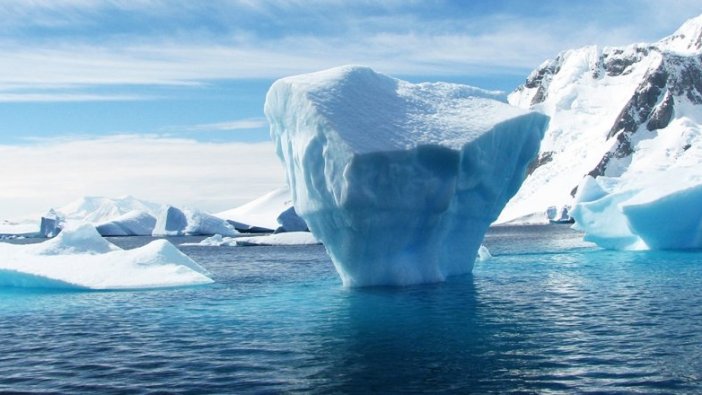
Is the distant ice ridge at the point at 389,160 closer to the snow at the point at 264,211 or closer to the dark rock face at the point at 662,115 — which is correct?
the snow at the point at 264,211

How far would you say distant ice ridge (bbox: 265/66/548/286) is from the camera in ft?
72.3

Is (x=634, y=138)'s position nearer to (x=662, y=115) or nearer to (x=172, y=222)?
(x=662, y=115)

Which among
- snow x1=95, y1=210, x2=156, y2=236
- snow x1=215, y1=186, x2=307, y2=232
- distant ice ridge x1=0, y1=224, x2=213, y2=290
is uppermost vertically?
snow x1=215, y1=186, x2=307, y2=232

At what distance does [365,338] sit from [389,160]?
754 cm

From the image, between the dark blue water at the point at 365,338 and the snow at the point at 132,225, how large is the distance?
79.6 metres

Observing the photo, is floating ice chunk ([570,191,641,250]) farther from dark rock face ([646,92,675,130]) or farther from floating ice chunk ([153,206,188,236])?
dark rock face ([646,92,675,130])

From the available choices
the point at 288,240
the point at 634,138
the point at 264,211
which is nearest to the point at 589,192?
the point at 288,240

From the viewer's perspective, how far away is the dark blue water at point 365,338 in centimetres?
1168

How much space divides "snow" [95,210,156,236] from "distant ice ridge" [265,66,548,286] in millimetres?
82140

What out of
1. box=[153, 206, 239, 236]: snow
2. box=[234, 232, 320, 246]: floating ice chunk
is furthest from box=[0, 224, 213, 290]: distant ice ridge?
box=[153, 206, 239, 236]: snow

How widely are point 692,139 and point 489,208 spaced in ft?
511

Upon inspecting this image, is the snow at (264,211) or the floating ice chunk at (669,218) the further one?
the snow at (264,211)

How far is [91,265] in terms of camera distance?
1115 inches

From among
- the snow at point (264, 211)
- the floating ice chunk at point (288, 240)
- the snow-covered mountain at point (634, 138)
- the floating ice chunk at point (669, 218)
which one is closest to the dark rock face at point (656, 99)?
the snow-covered mountain at point (634, 138)
